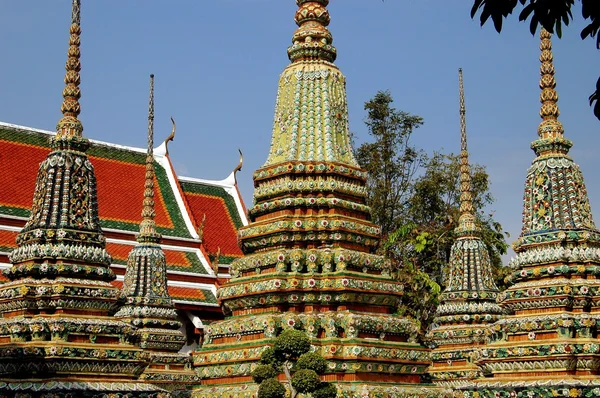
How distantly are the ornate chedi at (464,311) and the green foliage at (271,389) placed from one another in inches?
277

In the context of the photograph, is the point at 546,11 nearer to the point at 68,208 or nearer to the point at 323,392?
the point at 323,392

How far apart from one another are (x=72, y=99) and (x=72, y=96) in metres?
0.05

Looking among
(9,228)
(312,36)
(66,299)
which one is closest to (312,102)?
(312,36)

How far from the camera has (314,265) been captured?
14141 mm

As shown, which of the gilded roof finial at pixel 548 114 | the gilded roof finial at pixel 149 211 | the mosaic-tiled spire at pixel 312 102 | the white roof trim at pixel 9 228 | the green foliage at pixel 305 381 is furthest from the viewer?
the white roof trim at pixel 9 228

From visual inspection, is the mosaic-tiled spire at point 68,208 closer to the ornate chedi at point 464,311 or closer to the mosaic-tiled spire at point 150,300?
the mosaic-tiled spire at point 150,300

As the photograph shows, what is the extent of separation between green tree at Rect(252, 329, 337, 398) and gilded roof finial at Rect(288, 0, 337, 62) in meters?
5.80

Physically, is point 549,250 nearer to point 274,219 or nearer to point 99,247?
point 274,219

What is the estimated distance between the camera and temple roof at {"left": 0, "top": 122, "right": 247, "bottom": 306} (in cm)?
2775

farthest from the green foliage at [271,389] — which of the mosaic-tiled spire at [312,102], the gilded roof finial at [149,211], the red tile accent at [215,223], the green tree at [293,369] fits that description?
the red tile accent at [215,223]

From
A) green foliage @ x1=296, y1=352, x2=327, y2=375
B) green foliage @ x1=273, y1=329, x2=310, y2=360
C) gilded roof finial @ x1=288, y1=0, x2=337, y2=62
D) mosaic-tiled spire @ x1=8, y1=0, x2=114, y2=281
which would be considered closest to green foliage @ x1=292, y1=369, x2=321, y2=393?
green foliage @ x1=296, y1=352, x2=327, y2=375

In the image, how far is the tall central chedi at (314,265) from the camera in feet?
44.4

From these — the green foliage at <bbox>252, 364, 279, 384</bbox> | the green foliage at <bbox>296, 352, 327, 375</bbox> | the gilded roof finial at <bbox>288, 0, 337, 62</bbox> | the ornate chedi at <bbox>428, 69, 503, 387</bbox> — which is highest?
the gilded roof finial at <bbox>288, 0, 337, 62</bbox>

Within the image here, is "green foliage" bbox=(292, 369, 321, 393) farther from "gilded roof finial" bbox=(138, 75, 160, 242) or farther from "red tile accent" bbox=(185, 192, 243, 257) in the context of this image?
"red tile accent" bbox=(185, 192, 243, 257)
